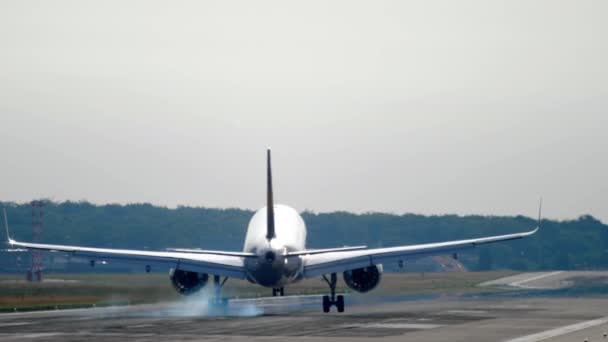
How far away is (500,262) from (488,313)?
3150 inches

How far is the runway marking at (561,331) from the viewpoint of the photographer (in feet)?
139

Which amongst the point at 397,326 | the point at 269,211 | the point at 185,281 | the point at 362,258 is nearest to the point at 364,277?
the point at 362,258

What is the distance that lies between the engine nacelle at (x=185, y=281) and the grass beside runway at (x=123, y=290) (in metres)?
7.62

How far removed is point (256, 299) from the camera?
266 feet

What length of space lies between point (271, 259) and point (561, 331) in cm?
1617

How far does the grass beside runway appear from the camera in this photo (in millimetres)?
70750

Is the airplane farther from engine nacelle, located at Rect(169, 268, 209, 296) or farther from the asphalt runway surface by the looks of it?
the asphalt runway surface

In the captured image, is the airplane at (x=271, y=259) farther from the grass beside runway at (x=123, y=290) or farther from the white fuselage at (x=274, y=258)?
the grass beside runway at (x=123, y=290)

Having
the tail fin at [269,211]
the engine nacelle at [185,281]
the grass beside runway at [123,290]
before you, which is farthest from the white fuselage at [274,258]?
the grass beside runway at [123,290]

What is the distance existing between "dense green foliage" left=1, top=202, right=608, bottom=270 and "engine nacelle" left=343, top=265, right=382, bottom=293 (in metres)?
55.6

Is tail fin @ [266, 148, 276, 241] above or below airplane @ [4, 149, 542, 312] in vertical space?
above

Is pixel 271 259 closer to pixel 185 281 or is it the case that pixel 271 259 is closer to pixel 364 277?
pixel 185 281

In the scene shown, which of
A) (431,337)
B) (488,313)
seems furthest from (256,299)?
(431,337)

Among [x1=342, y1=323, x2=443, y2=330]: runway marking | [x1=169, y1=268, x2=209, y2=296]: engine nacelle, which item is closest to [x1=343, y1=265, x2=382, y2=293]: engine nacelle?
[x1=169, y1=268, x2=209, y2=296]: engine nacelle
